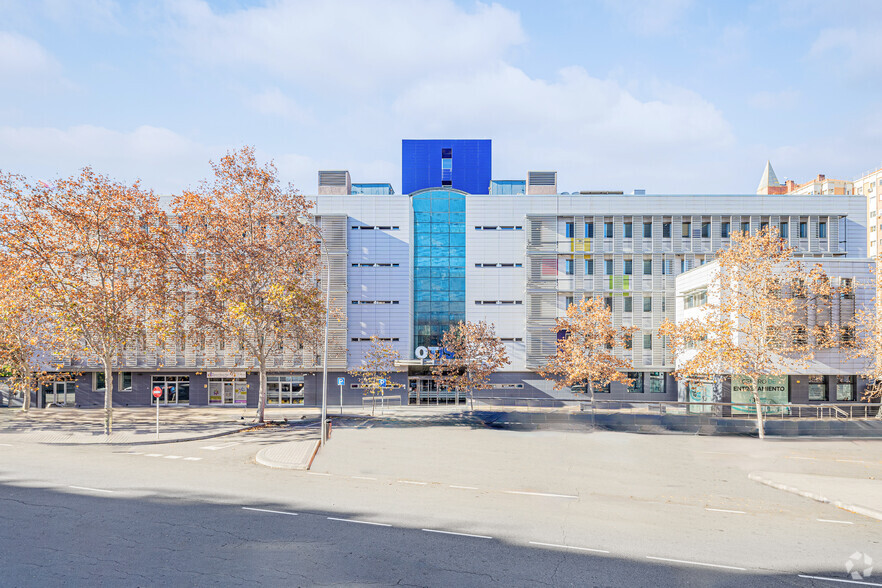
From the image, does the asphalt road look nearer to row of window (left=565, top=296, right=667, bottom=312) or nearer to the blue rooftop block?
row of window (left=565, top=296, right=667, bottom=312)

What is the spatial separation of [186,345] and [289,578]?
41.6 metres

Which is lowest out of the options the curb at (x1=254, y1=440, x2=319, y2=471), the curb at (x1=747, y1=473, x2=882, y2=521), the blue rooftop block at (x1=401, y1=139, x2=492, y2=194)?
the curb at (x1=254, y1=440, x2=319, y2=471)

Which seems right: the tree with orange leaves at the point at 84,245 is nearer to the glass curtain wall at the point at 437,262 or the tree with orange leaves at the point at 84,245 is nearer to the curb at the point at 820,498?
the glass curtain wall at the point at 437,262

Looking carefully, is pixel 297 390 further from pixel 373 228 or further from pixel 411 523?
pixel 411 523

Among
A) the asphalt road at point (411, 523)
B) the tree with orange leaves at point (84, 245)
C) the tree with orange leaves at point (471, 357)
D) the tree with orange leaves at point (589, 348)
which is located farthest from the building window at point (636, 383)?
the tree with orange leaves at point (84, 245)

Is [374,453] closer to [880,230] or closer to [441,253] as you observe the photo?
[441,253]

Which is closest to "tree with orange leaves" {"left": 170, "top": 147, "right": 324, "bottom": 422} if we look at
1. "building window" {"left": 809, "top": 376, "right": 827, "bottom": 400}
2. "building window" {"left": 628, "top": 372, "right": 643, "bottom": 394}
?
"building window" {"left": 628, "top": 372, "right": 643, "bottom": 394}

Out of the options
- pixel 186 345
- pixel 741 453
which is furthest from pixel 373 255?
pixel 741 453

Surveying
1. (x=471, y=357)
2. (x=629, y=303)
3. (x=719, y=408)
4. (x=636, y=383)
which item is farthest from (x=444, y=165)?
(x=719, y=408)

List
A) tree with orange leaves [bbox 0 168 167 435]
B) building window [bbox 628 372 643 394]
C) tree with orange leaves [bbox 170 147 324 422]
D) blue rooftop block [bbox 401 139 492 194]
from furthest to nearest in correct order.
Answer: blue rooftop block [bbox 401 139 492 194] < building window [bbox 628 372 643 394] < tree with orange leaves [bbox 170 147 324 422] < tree with orange leaves [bbox 0 168 167 435]

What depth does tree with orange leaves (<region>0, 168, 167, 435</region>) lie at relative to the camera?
89.6 ft

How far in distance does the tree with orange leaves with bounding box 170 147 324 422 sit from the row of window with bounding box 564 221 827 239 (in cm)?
2553

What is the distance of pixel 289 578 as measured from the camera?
958cm

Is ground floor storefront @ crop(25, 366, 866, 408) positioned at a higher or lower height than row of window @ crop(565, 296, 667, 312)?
lower
